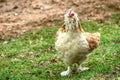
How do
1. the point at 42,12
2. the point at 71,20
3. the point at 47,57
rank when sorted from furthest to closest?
the point at 42,12 → the point at 47,57 → the point at 71,20

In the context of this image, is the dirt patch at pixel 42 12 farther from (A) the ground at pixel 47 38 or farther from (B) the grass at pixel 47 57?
(B) the grass at pixel 47 57

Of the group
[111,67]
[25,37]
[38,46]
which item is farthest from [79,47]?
[25,37]

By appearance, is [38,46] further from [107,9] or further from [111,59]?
[107,9]

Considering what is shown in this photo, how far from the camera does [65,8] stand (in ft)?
40.1

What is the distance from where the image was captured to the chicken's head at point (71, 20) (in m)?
7.15

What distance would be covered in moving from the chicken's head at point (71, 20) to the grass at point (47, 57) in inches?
36.0

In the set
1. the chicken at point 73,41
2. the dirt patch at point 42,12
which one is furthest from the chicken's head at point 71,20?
the dirt patch at point 42,12

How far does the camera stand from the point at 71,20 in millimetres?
7168

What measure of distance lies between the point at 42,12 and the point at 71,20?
4982 millimetres

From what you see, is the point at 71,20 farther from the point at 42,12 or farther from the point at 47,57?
the point at 42,12

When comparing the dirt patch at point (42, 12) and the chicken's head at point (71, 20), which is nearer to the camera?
the chicken's head at point (71, 20)

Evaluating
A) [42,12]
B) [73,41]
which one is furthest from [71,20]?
[42,12]

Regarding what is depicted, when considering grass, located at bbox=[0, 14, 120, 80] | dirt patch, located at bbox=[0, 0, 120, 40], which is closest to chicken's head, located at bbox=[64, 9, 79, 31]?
grass, located at bbox=[0, 14, 120, 80]

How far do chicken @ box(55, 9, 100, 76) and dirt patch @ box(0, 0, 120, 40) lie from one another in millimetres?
3730
